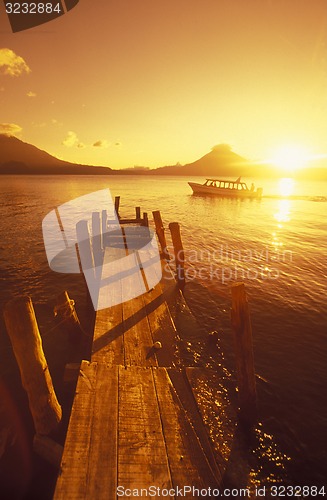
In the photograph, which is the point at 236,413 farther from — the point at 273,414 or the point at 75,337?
the point at 75,337

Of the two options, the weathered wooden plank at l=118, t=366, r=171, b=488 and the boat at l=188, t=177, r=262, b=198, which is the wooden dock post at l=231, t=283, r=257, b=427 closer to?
the weathered wooden plank at l=118, t=366, r=171, b=488

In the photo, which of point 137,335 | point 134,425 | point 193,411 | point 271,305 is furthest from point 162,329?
point 271,305

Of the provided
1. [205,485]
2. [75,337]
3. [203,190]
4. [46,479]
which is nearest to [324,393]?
[205,485]

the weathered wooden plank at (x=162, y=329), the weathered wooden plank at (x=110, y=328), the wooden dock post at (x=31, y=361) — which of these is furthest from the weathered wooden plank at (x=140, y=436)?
the wooden dock post at (x=31, y=361)

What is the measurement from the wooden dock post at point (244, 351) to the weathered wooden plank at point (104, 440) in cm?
220

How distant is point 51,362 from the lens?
650 cm

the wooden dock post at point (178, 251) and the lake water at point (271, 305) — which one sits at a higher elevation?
the wooden dock post at point (178, 251)

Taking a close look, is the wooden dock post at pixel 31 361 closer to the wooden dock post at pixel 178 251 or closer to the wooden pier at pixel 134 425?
the wooden pier at pixel 134 425

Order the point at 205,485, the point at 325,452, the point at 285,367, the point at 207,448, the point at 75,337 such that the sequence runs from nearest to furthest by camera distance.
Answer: the point at 205,485, the point at 207,448, the point at 325,452, the point at 285,367, the point at 75,337

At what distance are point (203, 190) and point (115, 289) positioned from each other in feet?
182

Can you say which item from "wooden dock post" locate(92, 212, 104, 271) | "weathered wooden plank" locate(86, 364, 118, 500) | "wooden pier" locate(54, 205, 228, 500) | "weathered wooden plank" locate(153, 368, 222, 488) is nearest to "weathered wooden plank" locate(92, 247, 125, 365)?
"wooden pier" locate(54, 205, 228, 500)

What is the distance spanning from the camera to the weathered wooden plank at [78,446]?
2.85m

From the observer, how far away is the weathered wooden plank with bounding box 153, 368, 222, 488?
3.13m

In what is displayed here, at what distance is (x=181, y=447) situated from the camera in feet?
11.4
